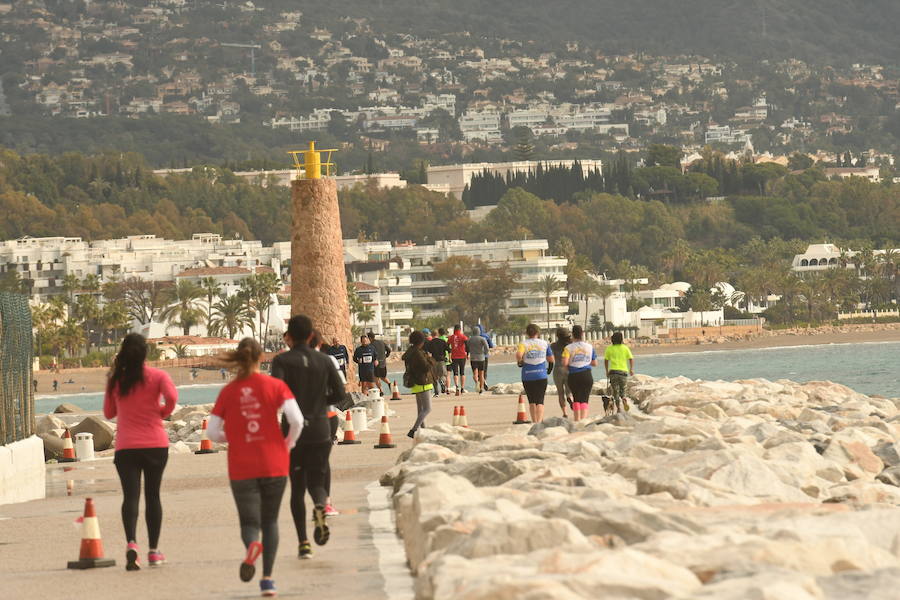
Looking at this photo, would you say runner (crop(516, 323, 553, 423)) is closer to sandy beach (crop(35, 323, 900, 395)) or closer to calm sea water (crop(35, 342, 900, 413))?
calm sea water (crop(35, 342, 900, 413))

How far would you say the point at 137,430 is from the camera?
10.2 meters

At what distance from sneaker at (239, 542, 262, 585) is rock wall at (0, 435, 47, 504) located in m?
6.27

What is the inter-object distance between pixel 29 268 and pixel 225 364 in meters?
133


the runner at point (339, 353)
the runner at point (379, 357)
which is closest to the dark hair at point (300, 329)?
the runner at point (339, 353)

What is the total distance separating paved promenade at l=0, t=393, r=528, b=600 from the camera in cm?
Answer: 943

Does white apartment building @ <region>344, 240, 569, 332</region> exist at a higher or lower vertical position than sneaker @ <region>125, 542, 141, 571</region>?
higher

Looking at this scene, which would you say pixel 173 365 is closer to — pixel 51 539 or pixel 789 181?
pixel 51 539

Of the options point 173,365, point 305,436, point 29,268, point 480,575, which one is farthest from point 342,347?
point 29,268

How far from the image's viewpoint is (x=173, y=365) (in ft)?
310

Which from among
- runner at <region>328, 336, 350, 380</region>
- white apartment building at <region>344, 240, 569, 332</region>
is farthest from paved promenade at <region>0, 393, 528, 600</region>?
white apartment building at <region>344, 240, 569, 332</region>

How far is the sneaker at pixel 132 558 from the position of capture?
10141 mm

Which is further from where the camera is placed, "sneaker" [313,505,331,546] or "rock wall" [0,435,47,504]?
"rock wall" [0,435,47,504]

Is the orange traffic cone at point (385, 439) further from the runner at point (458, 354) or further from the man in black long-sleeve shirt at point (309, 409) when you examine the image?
the runner at point (458, 354)

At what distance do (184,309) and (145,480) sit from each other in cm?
10189
